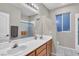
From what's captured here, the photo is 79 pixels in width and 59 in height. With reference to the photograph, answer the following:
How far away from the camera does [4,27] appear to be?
1.42 meters

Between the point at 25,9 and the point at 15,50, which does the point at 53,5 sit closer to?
the point at 25,9

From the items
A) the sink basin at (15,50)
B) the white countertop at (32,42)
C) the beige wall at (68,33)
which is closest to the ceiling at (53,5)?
the beige wall at (68,33)

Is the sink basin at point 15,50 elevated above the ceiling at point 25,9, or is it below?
below

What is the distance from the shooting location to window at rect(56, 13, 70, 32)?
1538 millimetres

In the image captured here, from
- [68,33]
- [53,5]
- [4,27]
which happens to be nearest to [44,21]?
[53,5]

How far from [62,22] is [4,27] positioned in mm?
835

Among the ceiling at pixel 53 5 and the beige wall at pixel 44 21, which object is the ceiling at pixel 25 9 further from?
the ceiling at pixel 53 5

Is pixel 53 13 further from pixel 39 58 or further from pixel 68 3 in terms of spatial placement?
pixel 39 58

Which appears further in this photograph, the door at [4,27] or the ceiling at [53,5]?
the ceiling at [53,5]

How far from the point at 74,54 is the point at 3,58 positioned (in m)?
1.00

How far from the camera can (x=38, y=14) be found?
162cm

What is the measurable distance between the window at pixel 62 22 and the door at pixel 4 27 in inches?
28.4

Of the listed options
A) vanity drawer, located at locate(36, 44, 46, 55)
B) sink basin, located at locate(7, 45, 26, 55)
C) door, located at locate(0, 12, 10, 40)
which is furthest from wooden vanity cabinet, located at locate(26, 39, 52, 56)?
door, located at locate(0, 12, 10, 40)

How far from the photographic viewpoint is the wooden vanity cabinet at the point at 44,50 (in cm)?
148
